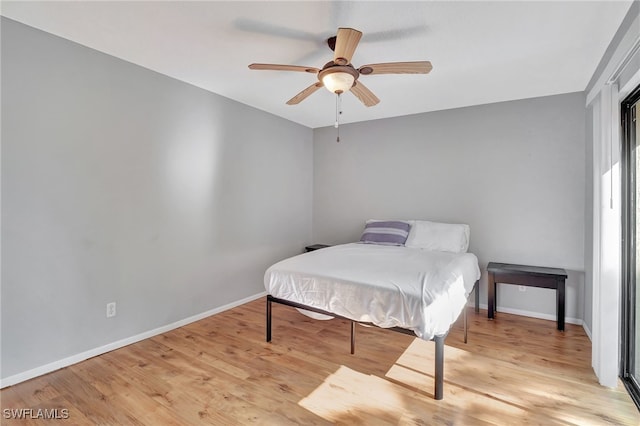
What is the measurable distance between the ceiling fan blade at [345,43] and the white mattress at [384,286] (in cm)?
157

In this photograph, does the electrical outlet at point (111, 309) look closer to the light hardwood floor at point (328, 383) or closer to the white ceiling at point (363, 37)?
the light hardwood floor at point (328, 383)

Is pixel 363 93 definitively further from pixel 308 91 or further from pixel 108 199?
pixel 108 199

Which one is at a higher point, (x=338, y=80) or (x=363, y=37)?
(x=363, y=37)

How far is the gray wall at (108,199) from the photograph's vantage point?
2115mm

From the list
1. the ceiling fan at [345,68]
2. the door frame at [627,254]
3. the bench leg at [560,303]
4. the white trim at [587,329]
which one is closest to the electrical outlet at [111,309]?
the ceiling fan at [345,68]

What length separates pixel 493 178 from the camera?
12.0 feet

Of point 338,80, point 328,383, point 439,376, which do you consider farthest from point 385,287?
point 338,80

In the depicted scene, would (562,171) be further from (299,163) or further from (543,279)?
(299,163)

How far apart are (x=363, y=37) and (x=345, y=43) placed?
17.7 inches

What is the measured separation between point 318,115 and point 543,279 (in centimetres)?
329

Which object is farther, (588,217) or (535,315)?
(535,315)

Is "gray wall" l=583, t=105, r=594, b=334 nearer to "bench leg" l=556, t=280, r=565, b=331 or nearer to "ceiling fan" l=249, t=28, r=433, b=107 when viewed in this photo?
"bench leg" l=556, t=280, r=565, b=331

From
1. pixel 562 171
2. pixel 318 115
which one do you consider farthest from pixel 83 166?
pixel 562 171

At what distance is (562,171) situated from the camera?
3.29 m
